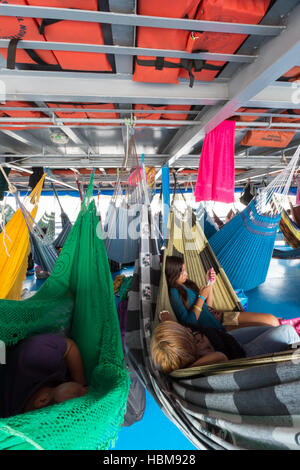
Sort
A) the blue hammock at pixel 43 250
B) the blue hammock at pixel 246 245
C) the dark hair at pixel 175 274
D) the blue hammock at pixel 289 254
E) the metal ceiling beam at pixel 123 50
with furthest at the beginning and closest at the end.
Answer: the blue hammock at pixel 289 254, the blue hammock at pixel 246 245, the blue hammock at pixel 43 250, the dark hair at pixel 175 274, the metal ceiling beam at pixel 123 50

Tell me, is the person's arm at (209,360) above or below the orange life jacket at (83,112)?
below

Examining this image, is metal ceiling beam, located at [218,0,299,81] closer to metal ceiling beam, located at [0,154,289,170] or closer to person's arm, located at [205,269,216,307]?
person's arm, located at [205,269,216,307]

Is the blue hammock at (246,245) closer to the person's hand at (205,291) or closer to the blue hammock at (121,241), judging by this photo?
the person's hand at (205,291)

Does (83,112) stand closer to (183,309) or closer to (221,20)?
(221,20)

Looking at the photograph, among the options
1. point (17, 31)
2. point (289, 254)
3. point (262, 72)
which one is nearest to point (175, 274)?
point (262, 72)

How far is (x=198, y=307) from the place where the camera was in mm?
1253

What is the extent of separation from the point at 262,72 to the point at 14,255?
78.9 inches

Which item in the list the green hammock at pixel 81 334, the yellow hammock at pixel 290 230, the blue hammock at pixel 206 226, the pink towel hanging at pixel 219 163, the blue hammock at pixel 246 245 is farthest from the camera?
the yellow hammock at pixel 290 230

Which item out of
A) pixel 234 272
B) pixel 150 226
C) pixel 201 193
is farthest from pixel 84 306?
pixel 234 272

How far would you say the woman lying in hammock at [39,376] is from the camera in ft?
2.15

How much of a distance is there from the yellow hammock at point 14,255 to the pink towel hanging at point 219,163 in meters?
1.52

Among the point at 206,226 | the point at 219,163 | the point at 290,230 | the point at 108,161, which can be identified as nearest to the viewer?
the point at 219,163

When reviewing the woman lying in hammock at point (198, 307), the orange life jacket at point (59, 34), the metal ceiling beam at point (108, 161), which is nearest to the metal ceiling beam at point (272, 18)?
the orange life jacket at point (59, 34)
